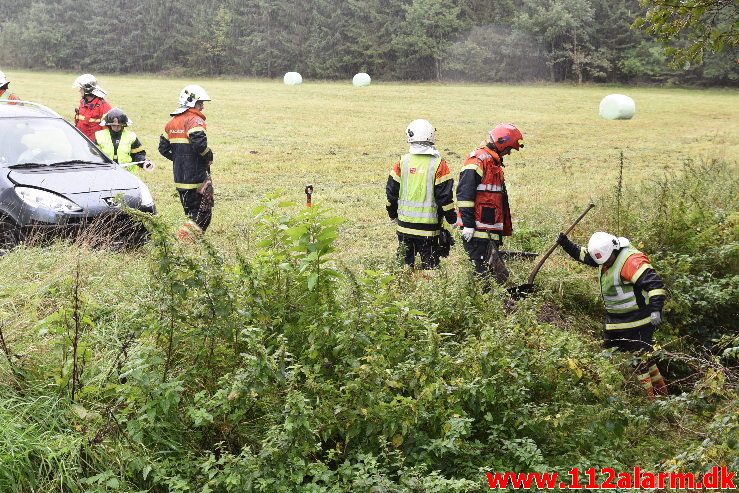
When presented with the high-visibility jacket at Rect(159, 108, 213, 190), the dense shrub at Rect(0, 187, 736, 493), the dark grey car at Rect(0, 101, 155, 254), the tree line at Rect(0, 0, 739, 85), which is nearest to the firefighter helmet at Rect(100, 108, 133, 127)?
Result: the dark grey car at Rect(0, 101, 155, 254)

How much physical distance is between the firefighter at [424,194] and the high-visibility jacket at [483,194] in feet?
0.46

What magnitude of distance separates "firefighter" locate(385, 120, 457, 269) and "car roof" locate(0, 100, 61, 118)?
15.1 feet

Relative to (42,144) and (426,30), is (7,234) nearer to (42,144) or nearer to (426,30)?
(42,144)

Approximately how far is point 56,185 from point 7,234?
0.73 meters

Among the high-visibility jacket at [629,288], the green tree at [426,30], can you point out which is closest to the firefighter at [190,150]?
the high-visibility jacket at [629,288]

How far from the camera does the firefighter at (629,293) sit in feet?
22.0

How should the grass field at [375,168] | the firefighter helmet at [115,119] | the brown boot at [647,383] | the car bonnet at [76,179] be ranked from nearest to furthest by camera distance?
the grass field at [375,168], the brown boot at [647,383], the car bonnet at [76,179], the firefighter helmet at [115,119]

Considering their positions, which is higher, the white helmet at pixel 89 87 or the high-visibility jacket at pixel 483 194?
the white helmet at pixel 89 87

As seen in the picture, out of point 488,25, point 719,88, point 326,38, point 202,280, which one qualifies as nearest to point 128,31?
point 326,38

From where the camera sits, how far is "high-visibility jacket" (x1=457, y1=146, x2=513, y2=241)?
7.53m

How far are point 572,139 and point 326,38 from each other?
44658 mm

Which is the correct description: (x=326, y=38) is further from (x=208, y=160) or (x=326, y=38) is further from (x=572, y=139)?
(x=208, y=160)

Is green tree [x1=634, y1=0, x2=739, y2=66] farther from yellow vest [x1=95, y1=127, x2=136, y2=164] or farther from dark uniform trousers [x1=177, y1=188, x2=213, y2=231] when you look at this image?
yellow vest [x1=95, y1=127, x2=136, y2=164]

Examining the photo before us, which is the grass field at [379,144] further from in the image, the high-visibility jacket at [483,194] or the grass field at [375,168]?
the high-visibility jacket at [483,194]
